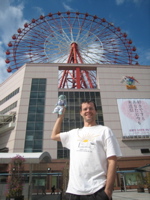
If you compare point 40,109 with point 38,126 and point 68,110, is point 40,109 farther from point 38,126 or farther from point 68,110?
point 68,110

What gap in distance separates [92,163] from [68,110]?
24.8 m

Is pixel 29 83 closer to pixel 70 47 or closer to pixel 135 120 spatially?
pixel 70 47

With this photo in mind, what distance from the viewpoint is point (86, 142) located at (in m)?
2.20

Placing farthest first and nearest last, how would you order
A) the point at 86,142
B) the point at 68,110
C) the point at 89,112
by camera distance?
the point at 68,110 → the point at 89,112 → the point at 86,142

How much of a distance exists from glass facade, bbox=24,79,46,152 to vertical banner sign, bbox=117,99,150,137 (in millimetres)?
13078

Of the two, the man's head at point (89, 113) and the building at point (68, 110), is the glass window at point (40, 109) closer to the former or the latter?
the building at point (68, 110)

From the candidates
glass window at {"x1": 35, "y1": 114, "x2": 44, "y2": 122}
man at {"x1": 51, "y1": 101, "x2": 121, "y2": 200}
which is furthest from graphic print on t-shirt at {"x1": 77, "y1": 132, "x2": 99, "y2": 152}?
glass window at {"x1": 35, "y1": 114, "x2": 44, "y2": 122}

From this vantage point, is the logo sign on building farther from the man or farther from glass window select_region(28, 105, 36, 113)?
the man

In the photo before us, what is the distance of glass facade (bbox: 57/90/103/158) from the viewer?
2341 cm

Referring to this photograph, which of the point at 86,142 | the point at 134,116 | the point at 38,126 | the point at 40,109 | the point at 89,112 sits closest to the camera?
the point at 86,142

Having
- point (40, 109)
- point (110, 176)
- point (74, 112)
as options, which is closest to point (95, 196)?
point (110, 176)

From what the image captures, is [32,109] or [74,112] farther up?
[32,109]

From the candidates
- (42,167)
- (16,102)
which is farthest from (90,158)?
(16,102)

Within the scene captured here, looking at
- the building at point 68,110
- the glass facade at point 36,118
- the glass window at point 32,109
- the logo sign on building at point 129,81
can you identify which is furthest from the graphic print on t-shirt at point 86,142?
the logo sign on building at point 129,81
